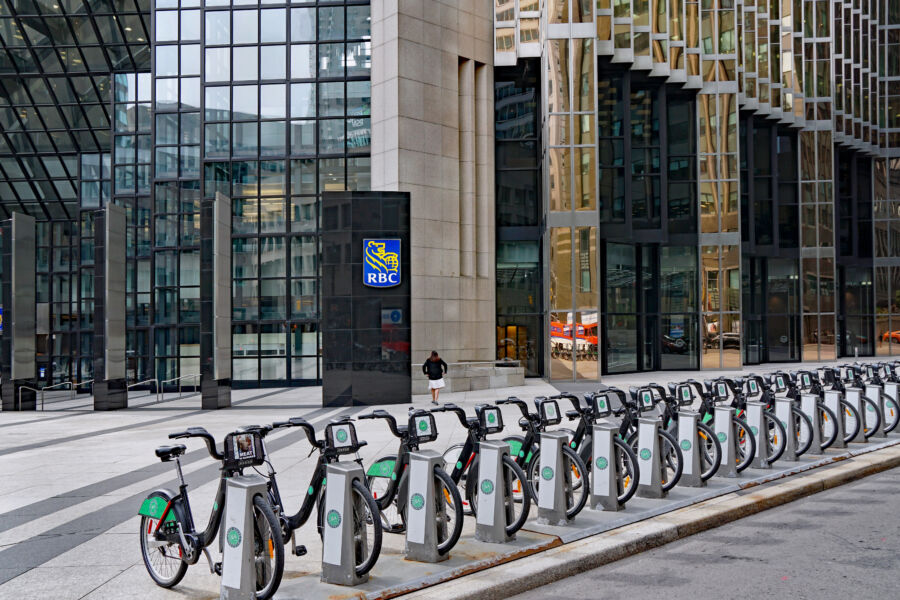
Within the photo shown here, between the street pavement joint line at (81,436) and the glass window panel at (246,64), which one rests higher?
the glass window panel at (246,64)

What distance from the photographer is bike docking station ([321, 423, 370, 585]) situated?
19.2 ft

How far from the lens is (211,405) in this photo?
2166 cm

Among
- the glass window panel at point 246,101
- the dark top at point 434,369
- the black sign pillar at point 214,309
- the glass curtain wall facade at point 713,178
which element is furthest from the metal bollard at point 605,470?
the glass window panel at point 246,101

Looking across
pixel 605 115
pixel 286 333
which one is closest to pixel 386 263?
pixel 286 333

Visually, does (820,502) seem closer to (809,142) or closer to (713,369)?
(713,369)

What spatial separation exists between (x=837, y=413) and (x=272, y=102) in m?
24.4

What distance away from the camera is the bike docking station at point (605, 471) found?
8117mm

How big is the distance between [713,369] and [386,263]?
1882 centimetres

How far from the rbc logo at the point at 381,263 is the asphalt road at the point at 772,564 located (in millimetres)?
14271

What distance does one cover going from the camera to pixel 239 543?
5.42m

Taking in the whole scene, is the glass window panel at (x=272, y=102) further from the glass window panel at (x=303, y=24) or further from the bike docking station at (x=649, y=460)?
the bike docking station at (x=649, y=460)

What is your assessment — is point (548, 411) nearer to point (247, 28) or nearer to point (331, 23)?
point (331, 23)

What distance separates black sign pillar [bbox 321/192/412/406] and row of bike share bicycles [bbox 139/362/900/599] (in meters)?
11.5

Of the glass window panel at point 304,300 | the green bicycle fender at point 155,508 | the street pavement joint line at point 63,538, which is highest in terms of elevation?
the glass window panel at point 304,300
